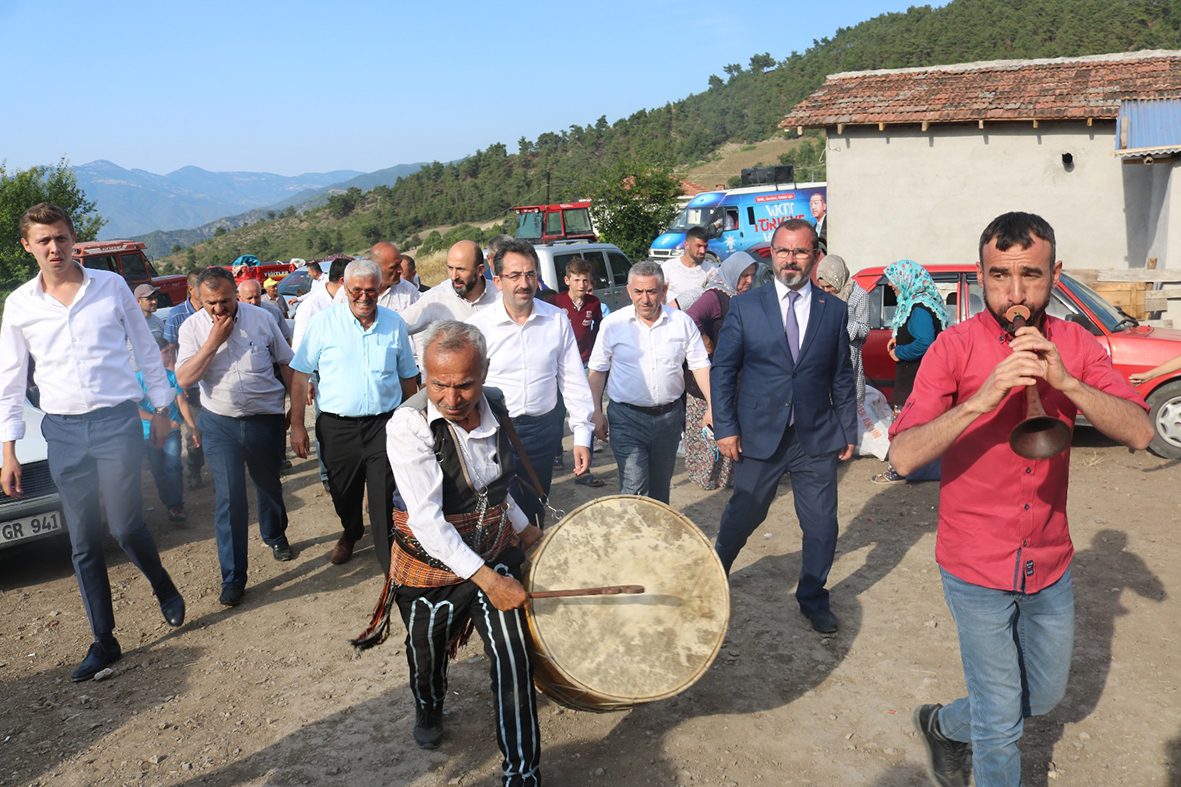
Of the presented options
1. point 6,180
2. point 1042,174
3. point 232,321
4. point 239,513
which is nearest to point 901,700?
point 239,513

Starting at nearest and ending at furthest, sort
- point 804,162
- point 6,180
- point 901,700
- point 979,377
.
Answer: point 979,377 < point 901,700 < point 6,180 < point 804,162

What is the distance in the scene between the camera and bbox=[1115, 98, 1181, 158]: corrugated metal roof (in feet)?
38.7

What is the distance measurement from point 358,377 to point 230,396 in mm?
834

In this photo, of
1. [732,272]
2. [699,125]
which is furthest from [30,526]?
[699,125]

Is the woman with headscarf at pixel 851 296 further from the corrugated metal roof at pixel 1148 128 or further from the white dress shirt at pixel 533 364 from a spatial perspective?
the corrugated metal roof at pixel 1148 128

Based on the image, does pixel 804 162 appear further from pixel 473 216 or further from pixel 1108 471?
pixel 1108 471

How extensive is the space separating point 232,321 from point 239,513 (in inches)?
46.7

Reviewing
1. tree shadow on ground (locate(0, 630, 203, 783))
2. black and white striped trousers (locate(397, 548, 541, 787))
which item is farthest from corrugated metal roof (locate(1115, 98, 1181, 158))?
tree shadow on ground (locate(0, 630, 203, 783))

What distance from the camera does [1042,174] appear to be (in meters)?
14.8

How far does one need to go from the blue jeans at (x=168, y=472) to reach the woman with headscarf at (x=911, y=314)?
20.8 ft

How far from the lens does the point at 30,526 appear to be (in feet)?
19.0

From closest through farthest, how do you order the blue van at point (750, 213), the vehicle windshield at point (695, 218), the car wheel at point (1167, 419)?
the car wheel at point (1167, 419) → the blue van at point (750, 213) → the vehicle windshield at point (695, 218)

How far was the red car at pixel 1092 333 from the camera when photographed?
7555 millimetres

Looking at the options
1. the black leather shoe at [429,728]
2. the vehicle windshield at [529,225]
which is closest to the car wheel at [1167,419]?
the black leather shoe at [429,728]
